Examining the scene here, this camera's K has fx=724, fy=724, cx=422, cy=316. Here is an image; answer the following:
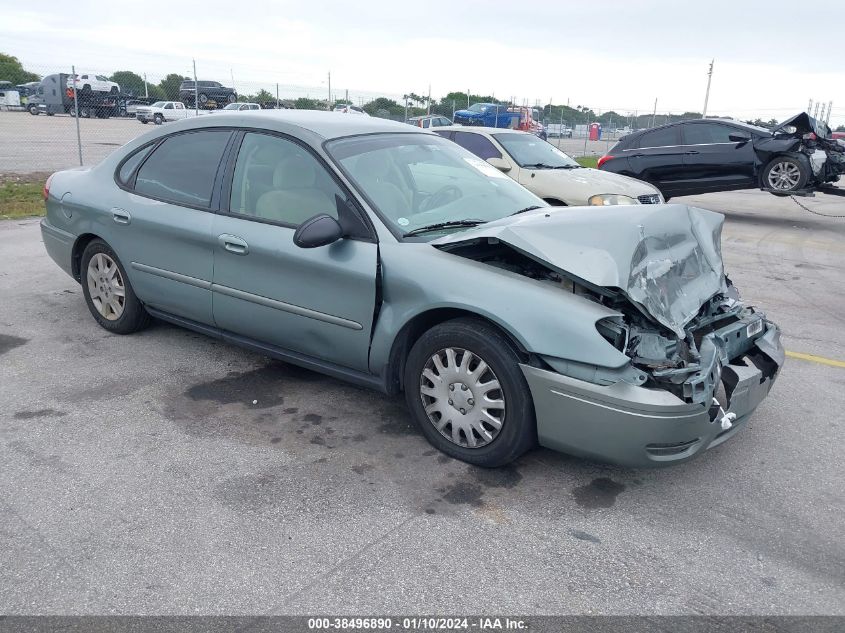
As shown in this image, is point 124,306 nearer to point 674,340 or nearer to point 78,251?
point 78,251

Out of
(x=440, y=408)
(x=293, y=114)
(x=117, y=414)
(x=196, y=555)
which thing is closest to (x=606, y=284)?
(x=440, y=408)

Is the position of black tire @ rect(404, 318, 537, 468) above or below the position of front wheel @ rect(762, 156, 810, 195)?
below

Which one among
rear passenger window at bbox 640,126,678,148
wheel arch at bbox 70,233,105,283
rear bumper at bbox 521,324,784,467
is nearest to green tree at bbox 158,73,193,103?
rear passenger window at bbox 640,126,678,148

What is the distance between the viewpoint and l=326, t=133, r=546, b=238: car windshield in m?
3.90

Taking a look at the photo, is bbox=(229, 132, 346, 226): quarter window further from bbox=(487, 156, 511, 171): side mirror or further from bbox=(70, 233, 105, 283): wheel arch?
bbox=(487, 156, 511, 171): side mirror

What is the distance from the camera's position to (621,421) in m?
3.02

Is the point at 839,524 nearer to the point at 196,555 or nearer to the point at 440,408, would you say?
the point at 440,408

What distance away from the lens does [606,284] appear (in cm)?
317

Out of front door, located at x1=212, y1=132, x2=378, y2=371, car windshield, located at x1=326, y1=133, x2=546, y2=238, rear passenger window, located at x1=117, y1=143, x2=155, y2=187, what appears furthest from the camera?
rear passenger window, located at x1=117, y1=143, x2=155, y2=187

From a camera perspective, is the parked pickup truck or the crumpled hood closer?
the crumpled hood

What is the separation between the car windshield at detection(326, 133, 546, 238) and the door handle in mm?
727

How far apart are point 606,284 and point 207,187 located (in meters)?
2.55

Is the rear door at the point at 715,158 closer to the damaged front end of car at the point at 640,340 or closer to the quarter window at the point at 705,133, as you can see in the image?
the quarter window at the point at 705,133

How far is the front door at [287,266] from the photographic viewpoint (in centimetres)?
375
